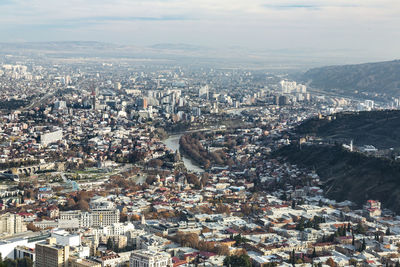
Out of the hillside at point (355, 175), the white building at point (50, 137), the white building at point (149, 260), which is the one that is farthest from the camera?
the white building at point (50, 137)

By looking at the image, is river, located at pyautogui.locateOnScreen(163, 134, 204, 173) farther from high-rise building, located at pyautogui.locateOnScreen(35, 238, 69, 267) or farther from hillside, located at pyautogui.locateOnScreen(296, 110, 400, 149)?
high-rise building, located at pyautogui.locateOnScreen(35, 238, 69, 267)

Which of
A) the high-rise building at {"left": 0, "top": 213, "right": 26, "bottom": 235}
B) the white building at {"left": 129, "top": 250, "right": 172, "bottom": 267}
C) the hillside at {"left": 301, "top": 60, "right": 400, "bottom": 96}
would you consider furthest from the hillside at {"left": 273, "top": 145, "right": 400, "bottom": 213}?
the hillside at {"left": 301, "top": 60, "right": 400, "bottom": 96}

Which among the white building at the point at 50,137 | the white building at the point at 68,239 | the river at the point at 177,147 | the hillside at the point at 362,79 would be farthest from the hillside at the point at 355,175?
the hillside at the point at 362,79

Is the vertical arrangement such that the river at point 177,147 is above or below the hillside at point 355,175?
below

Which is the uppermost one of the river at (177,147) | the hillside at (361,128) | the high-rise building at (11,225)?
the hillside at (361,128)

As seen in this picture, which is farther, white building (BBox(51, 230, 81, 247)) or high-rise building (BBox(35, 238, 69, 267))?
white building (BBox(51, 230, 81, 247))

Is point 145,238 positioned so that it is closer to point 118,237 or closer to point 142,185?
point 118,237

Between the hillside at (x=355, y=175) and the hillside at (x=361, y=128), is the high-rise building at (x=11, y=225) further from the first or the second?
the hillside at (x=361, y=128)
